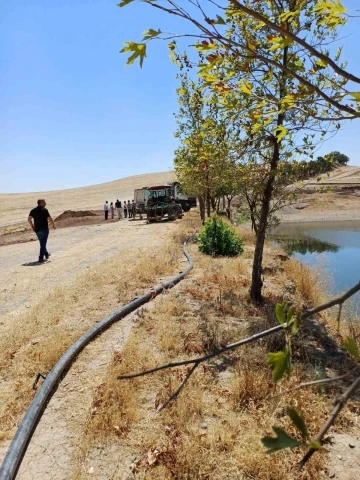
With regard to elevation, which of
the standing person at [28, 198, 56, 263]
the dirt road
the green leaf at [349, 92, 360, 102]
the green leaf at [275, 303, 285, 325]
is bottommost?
the dirt road

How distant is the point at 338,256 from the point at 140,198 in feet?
51.3

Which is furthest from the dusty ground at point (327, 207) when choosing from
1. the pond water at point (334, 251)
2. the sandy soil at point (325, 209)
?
the pond water at point (334, 251)

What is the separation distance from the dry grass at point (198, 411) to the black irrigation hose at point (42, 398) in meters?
0.48

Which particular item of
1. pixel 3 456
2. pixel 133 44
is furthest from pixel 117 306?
pixel 133 44

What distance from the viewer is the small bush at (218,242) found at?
13.1 metres

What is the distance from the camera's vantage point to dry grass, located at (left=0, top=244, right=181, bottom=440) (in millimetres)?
4375

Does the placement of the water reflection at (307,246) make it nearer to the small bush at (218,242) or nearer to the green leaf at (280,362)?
the small bush at (218,242)

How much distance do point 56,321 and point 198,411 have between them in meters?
Answer: 3.10

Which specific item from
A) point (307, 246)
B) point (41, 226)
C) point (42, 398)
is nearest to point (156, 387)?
point (42, 398)

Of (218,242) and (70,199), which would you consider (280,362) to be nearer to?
(218,242)

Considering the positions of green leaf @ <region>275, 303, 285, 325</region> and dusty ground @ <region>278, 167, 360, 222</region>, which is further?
dusty ground @ <region>278, 167, 360, 222</region>

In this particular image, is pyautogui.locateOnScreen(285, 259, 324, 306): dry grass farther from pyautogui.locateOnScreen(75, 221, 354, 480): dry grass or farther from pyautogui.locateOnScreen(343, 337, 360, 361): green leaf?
pyautogui.locateOnScreen(343, 337, 360, 361): green leaf

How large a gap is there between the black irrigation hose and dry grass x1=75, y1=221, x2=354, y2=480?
0.48 metres

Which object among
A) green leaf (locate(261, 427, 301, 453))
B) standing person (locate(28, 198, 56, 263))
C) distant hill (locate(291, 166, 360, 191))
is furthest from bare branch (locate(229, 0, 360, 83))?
distant hill (locate(291, 166, 360, 191))
